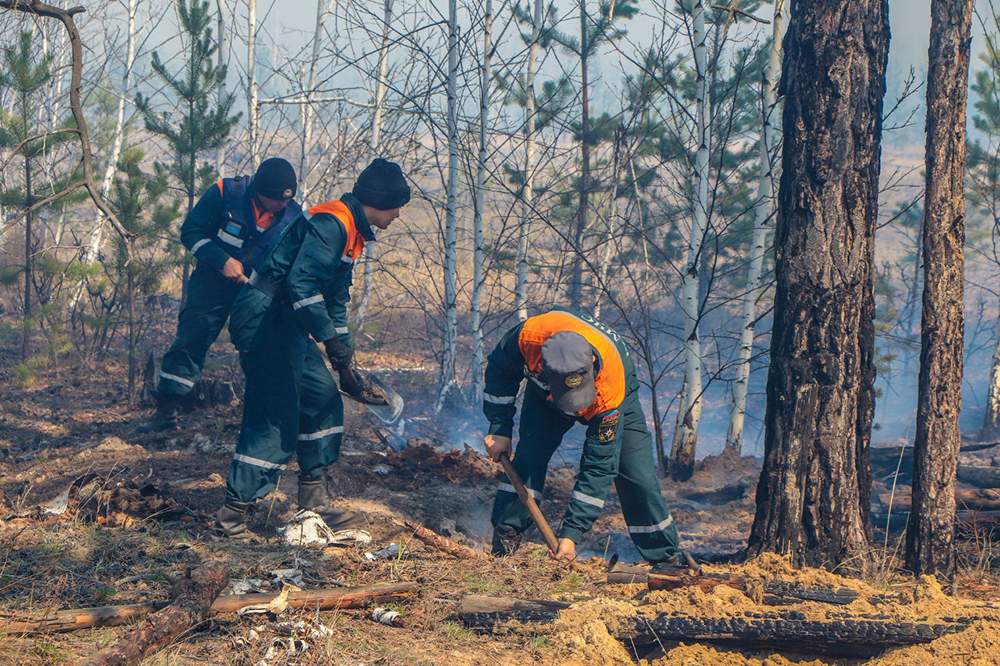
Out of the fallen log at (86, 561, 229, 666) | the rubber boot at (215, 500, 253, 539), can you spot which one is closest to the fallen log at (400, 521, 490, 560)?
the rubber boot at (215, 500, 253, 539)

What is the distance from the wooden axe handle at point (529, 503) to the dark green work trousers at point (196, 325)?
3290 mm

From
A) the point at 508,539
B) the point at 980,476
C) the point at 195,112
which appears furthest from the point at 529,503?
the point at 195,112

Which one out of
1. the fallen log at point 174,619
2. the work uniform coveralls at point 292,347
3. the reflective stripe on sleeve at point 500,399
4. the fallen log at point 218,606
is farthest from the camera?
the work uniform coveralls at point 292,347

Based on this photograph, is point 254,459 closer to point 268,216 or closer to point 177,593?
point 177,593

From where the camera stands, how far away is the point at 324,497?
4.38 m

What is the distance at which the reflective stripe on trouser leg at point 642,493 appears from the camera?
391cm

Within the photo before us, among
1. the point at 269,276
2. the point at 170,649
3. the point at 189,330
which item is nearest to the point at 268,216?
the point at 189,330

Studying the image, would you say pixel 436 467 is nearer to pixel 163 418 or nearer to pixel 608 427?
pixel 163 418

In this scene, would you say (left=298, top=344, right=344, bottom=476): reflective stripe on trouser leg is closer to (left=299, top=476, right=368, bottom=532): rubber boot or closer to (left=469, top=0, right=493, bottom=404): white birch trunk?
(left=299, top=476, right=368, bottom=532): rubber boot

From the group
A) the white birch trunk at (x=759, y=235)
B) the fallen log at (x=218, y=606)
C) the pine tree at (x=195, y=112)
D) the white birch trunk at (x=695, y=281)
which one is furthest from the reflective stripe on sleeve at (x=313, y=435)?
the pine tree at (x=195, y=112)

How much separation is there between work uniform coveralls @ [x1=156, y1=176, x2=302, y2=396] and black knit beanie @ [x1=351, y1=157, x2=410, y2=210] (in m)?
1.80

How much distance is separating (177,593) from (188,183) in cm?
670

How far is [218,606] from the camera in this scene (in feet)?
9.37

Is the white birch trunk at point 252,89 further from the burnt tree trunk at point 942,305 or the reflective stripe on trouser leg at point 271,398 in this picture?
the burnt tree trunk at point 942,305
